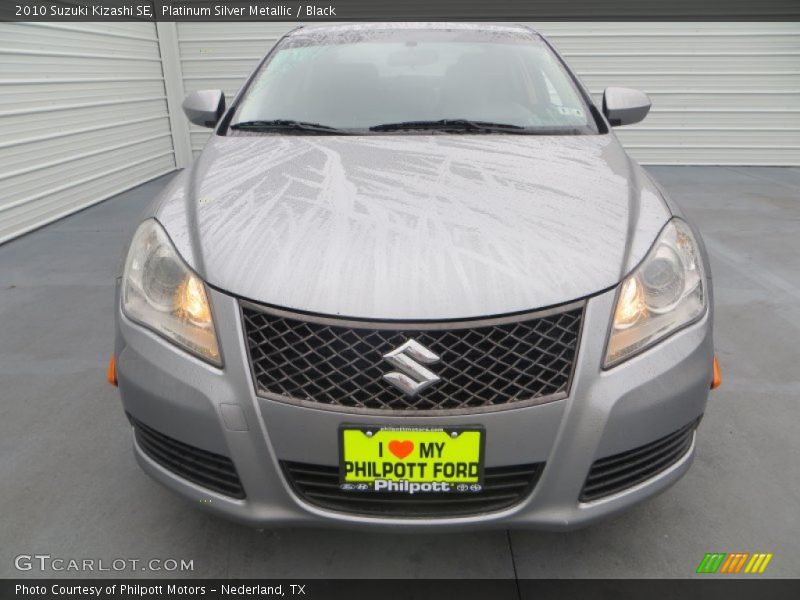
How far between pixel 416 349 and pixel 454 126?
1.13 meters

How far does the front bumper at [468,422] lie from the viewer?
119cm

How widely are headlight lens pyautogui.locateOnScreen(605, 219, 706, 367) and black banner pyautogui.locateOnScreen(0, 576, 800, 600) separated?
60cm

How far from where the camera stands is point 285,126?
2.09m

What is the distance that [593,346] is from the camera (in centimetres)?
122

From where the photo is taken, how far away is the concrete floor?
1520 mm

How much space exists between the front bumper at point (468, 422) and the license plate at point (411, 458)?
0.02 metres

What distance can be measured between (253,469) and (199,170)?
98cm

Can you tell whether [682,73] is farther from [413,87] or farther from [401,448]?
[401,448]

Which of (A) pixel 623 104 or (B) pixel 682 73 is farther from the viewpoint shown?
(B) pixel 682 73

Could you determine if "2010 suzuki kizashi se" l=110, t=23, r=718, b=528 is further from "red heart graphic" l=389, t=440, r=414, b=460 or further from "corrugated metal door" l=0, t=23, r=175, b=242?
"corrugated metal door" l=0, t=23, r=175, b=242
